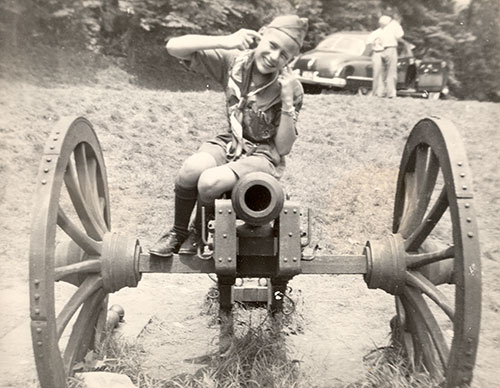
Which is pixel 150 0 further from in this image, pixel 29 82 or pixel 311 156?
pixel 311 156

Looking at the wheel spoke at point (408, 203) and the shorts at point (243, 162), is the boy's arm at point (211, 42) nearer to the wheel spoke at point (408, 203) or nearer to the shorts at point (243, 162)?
the shorts at point (243, 162)

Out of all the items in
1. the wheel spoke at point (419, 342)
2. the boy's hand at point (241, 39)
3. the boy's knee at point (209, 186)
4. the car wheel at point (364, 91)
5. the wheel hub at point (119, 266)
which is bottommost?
the wheel spoke at point (419, 342)

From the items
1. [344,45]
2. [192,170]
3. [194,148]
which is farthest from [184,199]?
[344,45]

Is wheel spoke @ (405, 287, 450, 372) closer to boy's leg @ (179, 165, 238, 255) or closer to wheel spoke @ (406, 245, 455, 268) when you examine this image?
wheel spoke @ (406, 245, 455, 268)

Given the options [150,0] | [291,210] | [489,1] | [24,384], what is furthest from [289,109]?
[150,0]

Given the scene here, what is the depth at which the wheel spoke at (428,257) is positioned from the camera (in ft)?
9.17

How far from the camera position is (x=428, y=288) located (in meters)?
2.95

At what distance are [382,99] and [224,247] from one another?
6746 mm

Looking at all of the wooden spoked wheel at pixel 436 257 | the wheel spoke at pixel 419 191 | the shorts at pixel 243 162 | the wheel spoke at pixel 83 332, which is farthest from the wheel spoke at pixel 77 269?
the wheel spoke at pixel 419 191

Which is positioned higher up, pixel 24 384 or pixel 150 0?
pixel 150 0

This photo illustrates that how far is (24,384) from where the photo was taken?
3.16 metres

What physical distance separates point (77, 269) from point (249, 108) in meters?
1.20

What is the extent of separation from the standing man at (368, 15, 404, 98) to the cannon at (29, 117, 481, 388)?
4543mm

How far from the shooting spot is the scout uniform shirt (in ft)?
10.6
